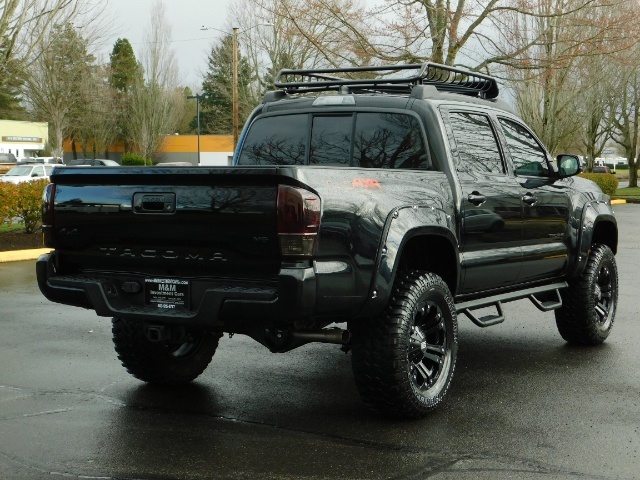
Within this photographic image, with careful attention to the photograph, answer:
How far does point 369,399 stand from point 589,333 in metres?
3.09

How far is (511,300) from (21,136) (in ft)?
254

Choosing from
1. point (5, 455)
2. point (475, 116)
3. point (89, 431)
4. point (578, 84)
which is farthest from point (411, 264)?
point (578, 84)

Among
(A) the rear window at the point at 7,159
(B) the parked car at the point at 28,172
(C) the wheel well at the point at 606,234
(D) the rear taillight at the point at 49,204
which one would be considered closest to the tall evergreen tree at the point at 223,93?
(A) the rear window at the point at 7,159

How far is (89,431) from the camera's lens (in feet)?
17.6

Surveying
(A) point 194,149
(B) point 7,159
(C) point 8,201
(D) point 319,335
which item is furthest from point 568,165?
(A) point 194,149

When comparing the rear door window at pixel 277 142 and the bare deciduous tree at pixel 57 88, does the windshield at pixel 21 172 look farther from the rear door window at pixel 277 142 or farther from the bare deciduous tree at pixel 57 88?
the rear door window at pixel 277 142

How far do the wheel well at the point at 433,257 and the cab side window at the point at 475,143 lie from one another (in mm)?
584

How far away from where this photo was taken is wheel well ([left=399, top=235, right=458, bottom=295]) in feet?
19.9

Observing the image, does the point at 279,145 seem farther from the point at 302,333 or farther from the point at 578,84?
the point at 578,84

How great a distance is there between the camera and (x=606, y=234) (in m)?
8.53

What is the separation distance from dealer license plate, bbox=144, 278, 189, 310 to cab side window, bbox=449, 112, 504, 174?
2.19m

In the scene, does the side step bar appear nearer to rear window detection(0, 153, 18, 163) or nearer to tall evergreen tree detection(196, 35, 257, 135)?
tall evergreen tree detection(196, 35, 257, 135)

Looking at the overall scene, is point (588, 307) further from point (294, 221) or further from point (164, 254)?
point (164, 254)

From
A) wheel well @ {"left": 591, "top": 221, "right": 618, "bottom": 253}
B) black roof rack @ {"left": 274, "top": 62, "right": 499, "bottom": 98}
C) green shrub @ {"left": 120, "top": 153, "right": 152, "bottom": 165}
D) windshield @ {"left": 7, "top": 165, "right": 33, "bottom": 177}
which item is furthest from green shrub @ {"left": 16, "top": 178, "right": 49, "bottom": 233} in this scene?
green shrub @ {"left": 120, "top": 153, "right": 152, "bottom": 165}
